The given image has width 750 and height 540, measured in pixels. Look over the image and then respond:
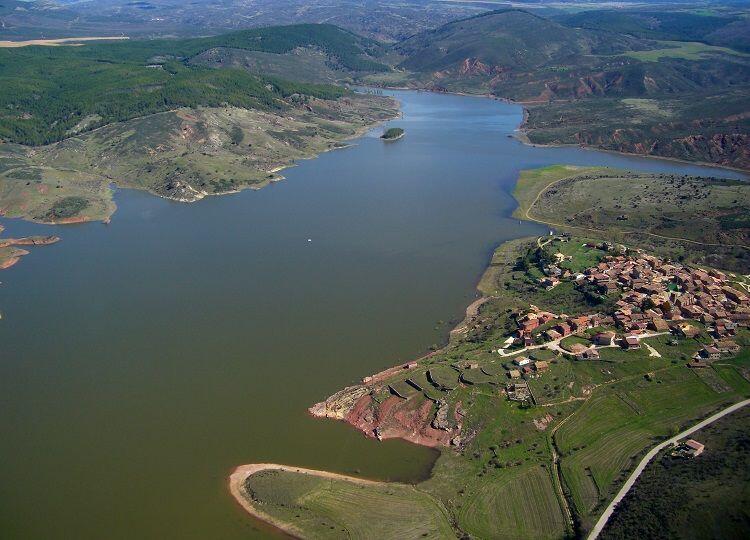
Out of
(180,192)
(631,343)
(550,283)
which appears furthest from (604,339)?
(180,192)

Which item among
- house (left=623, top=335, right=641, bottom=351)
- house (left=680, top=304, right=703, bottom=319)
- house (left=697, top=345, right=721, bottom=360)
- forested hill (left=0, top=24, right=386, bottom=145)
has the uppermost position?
forested hill (left=0, top=24, right=386, bottom=145)

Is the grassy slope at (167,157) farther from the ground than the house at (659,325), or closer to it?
farther from the ground

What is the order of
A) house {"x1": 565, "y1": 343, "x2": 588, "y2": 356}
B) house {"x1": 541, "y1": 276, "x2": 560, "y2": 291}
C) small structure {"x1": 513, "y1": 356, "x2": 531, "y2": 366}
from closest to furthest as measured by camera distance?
small structure {"x1": 513, "y1": 356, "x2": 531, "y2": 366} → house {"x1": 565, "y1": 343, "x2": 588, "y2": 356} → house {"x1": 541, "y1": 276, "x2": 560, "y2": 291}

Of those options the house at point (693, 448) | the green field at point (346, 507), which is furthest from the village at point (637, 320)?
the green field at point (346, 507)

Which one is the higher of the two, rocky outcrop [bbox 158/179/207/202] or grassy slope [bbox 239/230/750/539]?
rocky outcrop [bbox 158/179/207/202]

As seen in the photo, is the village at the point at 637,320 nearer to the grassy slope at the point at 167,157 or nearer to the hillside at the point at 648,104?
the hillside at the point at 648,104

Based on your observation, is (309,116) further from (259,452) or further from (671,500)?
(671,500)

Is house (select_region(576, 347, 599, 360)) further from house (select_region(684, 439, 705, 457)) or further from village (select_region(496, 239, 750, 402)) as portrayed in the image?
house (select_region(684, 439, 705, 457))

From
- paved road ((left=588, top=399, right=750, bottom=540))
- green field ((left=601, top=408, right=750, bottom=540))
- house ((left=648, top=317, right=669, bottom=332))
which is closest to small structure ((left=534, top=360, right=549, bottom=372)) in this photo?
paved road ((left=588, top=399, right=750, bottom=540))
